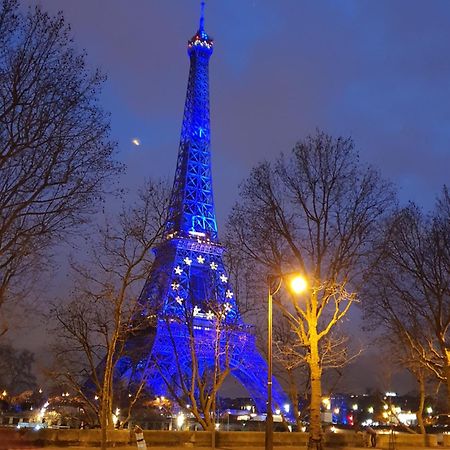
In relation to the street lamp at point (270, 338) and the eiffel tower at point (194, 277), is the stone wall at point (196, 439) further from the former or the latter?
the street lamp at point (270, 338)

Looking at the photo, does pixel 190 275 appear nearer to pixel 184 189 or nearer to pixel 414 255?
pixel 184 189

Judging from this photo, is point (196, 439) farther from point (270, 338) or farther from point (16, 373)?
point (16, 373)

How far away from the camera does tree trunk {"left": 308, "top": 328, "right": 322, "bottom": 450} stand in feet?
73.4

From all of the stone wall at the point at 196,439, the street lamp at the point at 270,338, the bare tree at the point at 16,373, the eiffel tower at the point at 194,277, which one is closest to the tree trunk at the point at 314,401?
the street lamp at the point at 270,338

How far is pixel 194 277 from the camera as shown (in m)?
68.9

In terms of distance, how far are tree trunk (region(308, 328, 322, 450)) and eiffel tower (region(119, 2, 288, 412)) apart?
926 centimetres

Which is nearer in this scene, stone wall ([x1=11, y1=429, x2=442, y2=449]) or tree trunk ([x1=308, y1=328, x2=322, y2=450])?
tree trunk ([x1=308, y1=328, x2=322, y2=450])

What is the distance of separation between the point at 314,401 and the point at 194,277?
150 ft

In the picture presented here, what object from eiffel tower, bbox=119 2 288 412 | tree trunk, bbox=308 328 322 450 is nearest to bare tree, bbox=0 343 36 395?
eiffel tower, bbox=119 2 288 412

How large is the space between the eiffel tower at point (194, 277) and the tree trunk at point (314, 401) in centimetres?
926

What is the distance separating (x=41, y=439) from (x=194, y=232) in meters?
51.0

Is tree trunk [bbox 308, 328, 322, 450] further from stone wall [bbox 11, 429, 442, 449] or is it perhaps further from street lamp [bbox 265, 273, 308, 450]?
stone wall [bbox 11, 429, 442, 449]

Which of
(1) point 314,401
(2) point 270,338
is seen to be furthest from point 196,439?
(2) point 270,338

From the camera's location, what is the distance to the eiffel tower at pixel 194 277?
5056 cm
